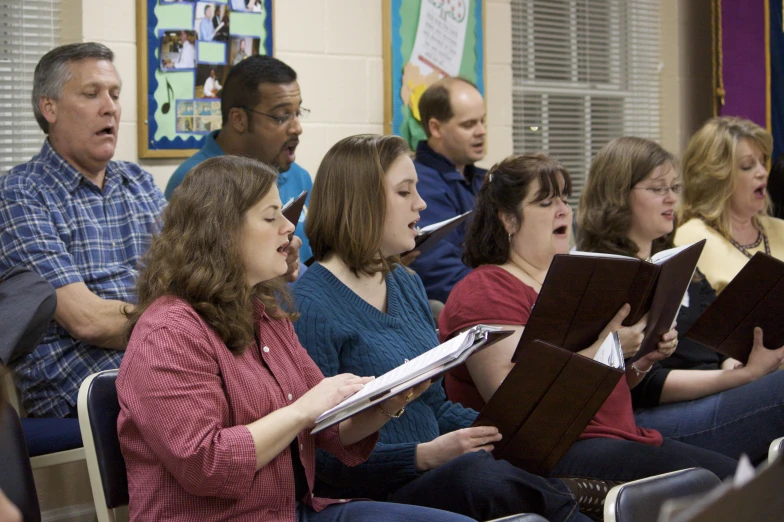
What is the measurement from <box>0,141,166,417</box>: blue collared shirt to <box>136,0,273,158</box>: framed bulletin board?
0.47 meters

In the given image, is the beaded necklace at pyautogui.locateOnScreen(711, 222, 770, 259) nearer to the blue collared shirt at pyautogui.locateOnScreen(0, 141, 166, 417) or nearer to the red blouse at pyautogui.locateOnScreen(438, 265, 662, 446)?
the red blouse at pyautogui.locateOnScreen(438, 265, 662, 446)

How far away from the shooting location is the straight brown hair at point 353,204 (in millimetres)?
2061

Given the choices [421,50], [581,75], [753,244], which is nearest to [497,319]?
[753,244]

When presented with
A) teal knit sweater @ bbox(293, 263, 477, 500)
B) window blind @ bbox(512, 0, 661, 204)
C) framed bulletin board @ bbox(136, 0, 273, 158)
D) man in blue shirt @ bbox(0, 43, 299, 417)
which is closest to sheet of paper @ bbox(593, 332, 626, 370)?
teal knit sweater @ bbox(293, 263, 477, 500)

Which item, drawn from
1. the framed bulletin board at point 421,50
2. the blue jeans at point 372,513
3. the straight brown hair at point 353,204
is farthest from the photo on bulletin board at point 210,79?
the blue jeans at point 372,513

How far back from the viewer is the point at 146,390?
1.45 m

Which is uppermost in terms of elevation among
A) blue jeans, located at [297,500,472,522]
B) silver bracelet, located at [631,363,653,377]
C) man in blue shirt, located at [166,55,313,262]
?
man in blue shirt, located at [166,55,313,262]

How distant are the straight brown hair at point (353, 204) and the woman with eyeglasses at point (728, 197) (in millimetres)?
1418

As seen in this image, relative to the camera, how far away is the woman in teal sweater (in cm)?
180

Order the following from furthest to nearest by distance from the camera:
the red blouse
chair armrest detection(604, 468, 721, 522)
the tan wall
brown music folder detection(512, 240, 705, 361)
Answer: the tan wall
the red blouse
brown music folder detection(512, 240, 705, 361)
chair armrest detection(604, 468, 721, 522)

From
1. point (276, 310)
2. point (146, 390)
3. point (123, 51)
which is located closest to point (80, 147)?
point (123, 51)

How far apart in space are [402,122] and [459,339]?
2317mm

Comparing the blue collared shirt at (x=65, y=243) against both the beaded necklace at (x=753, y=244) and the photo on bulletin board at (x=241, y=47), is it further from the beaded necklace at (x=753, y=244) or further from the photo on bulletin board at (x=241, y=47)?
the beaded necklace at (x=753, y=244)

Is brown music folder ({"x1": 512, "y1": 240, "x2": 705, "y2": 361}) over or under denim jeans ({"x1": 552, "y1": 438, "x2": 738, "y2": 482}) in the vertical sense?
over
